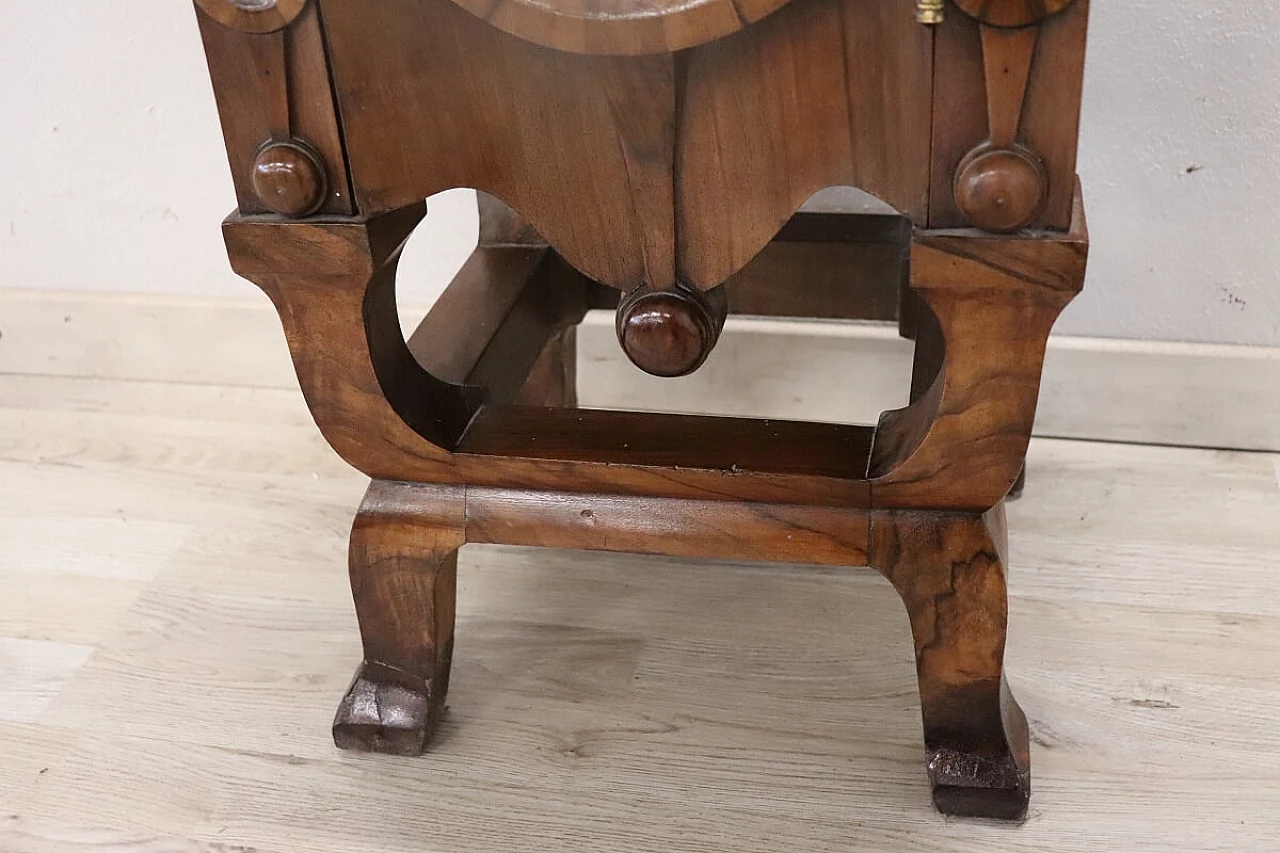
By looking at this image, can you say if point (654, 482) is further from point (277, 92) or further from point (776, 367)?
point (776, 367)

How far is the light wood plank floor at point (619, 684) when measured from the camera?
0.82m

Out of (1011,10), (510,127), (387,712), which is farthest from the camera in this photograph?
(387,712)

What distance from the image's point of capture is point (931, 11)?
0.56 metres

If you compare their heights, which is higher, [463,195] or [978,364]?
[978,364]

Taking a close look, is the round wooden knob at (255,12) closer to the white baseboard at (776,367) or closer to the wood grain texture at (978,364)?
the wood grain texture at (978,364)

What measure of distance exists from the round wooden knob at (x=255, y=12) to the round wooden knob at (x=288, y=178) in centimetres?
6

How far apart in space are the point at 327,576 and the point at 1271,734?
762 millimetres

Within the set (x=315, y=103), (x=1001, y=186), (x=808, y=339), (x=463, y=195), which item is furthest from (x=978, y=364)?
(x=463, y=195)

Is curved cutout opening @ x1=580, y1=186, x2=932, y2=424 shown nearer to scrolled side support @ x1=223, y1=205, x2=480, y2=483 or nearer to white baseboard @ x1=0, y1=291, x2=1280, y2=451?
white baseboard @ x1=0, y1=291, x2=1280, y2=451

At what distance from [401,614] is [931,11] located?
0.52 meters

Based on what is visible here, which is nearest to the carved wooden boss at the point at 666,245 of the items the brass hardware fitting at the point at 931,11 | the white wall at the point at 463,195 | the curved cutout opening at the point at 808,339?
the brass hardware fitting at the point at 931,11

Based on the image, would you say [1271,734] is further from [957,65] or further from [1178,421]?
[957,65]

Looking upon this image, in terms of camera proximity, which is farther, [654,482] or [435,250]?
[435,250]

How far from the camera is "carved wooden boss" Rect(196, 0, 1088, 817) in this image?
59cm
